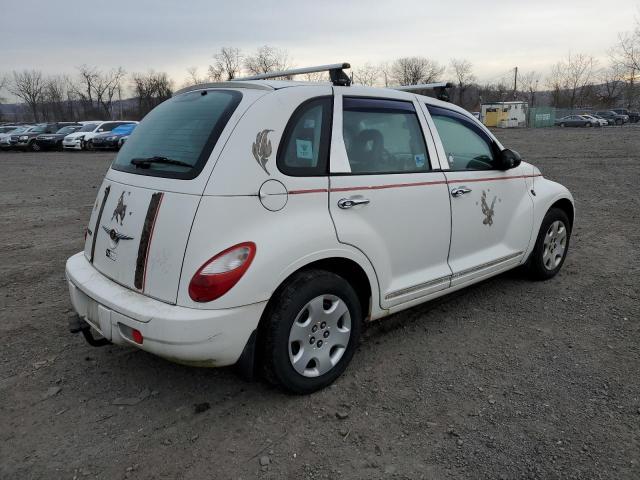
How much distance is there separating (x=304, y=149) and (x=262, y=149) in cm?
29

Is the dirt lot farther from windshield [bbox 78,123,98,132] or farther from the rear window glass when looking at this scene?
windshield [bbox 78,123,98,132]

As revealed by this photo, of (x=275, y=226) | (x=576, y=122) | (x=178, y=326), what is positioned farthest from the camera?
(x=576, y=122)

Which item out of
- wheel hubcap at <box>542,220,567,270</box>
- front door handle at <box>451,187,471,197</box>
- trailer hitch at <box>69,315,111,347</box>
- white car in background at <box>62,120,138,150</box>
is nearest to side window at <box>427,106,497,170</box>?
front door handle at <box>451,187,471,197</box>

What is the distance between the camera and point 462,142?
152 inches

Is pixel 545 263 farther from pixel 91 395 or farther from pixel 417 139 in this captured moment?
pixel 91 395

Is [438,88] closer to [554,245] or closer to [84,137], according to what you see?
[554,245]

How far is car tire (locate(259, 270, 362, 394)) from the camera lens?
8.95ft

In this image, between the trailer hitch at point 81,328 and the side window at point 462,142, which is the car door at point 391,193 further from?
the trailer hitch at point 81,328

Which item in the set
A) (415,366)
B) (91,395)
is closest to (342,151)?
(415,366)

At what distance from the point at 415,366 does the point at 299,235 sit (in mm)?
1322

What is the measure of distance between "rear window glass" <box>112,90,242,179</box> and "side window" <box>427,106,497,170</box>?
1.61 meters

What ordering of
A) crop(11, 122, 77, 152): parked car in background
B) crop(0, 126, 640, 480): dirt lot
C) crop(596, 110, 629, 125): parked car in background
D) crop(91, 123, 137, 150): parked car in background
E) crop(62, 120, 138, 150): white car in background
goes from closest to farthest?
crop(0, 126, 640, 480): dirt lot, crop(91, 123, 137, 150): parked car in background, crop(62, 120, 138, 150): white car in background, crop(11, 122, 77, 152): parked car in background, crop(596, 110, 629, 125): parked car in background

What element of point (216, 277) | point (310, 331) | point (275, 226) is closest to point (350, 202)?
point (275, 226)

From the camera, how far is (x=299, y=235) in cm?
271
